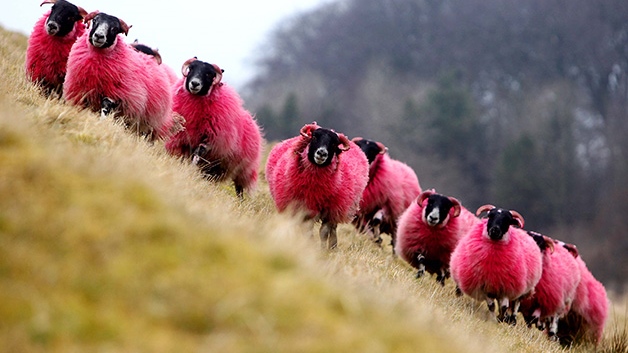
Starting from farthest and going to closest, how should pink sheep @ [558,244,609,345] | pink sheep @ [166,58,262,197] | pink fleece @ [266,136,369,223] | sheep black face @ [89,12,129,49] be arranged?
pink sheep @ [558,244,609,345] < pink sheep @ [166,58,262,197] < pink fleece @ [266,136,369,223] < sheep black face @ [89,12,129,49]

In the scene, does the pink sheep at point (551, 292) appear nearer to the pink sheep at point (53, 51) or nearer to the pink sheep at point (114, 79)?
the pink sheep at point (114, 79)

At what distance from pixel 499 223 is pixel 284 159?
12.2 ft

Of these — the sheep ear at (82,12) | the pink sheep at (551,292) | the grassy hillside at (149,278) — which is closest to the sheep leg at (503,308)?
the pink sheep at (551,292)

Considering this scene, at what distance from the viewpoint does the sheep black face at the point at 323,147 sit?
9492 millimetres

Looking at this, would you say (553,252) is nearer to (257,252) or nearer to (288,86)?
(257,252)

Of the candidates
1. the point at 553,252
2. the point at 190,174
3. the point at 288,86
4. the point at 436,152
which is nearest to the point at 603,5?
the point at 436,152

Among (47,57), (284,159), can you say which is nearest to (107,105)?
(47,57)

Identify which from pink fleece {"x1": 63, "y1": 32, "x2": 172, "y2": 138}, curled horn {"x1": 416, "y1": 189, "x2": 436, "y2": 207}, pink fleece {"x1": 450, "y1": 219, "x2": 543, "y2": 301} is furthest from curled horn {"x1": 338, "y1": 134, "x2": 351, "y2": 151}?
curled horn {"x1": 416, "y1": 189, "x2": 436, "y2": 207}

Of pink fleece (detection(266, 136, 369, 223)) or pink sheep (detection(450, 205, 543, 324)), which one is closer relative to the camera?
pink fleece (detection(266, 136, 369, 223))

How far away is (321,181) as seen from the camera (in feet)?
32.0

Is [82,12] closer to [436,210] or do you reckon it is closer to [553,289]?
[436,210]

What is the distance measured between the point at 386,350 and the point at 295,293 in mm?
727

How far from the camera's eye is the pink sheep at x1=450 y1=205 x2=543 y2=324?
11.3m

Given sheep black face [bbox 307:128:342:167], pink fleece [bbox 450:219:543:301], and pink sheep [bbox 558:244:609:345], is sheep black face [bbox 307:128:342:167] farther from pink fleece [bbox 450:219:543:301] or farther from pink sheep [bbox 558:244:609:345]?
pink sheep [bbox 558:244:609:345]
